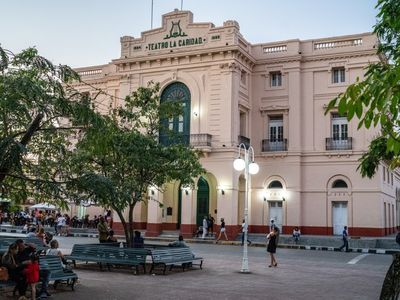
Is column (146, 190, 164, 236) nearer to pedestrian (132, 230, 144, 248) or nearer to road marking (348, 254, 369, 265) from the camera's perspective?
road marking (348, 254, 369, 265)

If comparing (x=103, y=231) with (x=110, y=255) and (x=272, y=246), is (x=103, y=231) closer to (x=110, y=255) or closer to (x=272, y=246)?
(x=110, y=255)

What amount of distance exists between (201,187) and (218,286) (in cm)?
2098

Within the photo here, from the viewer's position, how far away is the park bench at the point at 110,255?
16.0m

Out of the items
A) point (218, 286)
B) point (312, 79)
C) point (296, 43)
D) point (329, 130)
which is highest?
point (296, 43)

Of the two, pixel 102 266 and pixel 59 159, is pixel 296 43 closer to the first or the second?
pixel 102 266

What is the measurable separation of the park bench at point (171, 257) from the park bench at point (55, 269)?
11.6 ft

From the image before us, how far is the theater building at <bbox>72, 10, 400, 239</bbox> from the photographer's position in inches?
1297

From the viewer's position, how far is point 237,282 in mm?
14742

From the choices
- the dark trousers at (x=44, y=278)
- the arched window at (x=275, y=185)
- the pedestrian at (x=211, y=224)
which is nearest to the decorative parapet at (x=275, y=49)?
the arched window at (x=275, y=185)

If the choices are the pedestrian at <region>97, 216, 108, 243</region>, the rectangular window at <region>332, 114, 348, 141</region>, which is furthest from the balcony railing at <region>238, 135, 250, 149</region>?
the pedestrian at <region>97, 216, 108, 243</region>

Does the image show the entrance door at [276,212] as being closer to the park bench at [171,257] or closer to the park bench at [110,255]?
the park bench at [171,257]

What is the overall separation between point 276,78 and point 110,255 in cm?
2240

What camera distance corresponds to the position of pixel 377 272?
59.1ft

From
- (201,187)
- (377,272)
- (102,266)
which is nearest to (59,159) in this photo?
(102,266)
